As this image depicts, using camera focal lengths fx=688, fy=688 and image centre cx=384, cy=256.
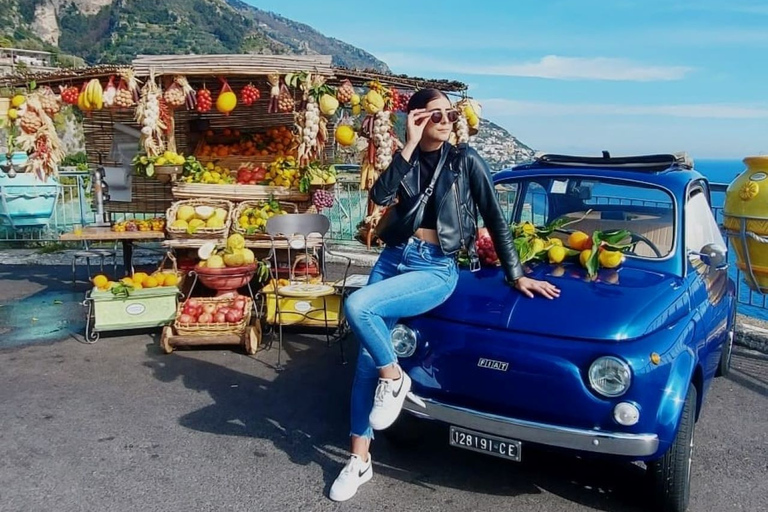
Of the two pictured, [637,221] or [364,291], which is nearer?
[364,291]

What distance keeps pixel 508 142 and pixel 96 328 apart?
9.64m

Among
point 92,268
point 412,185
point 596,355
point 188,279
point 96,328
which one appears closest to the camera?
point 596,355

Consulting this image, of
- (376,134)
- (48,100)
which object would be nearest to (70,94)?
(48,100)

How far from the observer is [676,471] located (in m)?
3.47

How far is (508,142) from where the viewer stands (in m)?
14.2

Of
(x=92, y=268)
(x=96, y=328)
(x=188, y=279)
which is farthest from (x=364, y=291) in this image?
(x=92, y=268)

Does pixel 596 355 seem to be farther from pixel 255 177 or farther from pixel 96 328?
pixel 255 177

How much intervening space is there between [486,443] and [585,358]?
673 millimetres

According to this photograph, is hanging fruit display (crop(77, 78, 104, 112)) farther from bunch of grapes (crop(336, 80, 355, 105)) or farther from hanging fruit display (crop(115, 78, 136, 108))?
bunch of grapes (crop(336, 80, 355, 105))

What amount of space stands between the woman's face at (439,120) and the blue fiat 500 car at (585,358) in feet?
2.92

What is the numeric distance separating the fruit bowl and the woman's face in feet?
12.8

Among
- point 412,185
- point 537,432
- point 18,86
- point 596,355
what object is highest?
point 18,86

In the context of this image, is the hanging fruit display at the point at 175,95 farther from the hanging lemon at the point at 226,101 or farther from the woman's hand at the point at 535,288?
the woman's hand at the point at 535,288

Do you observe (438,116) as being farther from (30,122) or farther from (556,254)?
(30,122)
